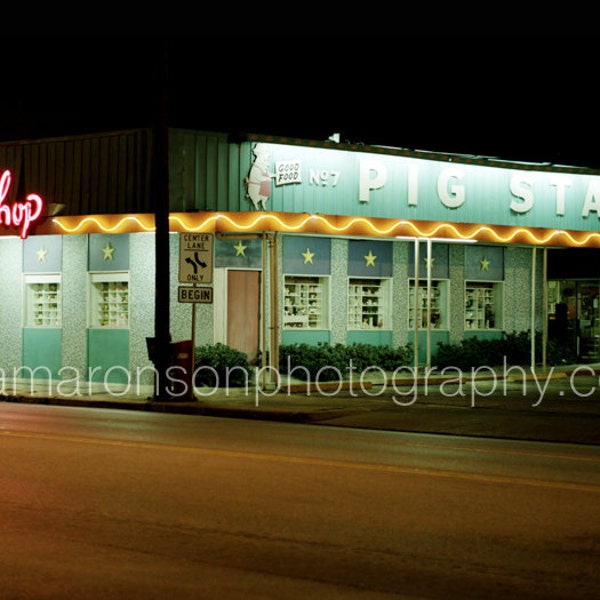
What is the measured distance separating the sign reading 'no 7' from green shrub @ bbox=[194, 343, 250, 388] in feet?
10.6

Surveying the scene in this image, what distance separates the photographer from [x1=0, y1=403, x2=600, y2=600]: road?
700 cm

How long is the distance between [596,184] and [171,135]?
11619mm

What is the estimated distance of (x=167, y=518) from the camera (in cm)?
890

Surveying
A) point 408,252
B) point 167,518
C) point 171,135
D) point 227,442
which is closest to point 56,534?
point 167,518

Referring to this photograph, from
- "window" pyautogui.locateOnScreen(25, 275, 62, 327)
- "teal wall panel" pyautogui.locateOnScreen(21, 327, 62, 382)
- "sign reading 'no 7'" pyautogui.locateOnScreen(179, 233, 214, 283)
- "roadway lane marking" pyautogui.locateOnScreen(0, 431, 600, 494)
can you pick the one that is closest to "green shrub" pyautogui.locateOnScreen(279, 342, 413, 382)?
"sign reading 'no 7'" pyautogui.locateOnScreen(179, 233, 214, 283)

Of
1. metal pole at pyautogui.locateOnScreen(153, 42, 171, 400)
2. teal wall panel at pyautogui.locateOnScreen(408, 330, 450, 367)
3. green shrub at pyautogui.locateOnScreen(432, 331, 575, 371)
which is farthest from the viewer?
teal wall panel at pyautogui.locateOnScreen(408, 330, 450, 367)

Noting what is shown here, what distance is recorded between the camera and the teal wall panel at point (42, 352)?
25.5 m

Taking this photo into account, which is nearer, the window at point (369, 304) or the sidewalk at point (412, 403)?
the sidewalk at point (412, 403)

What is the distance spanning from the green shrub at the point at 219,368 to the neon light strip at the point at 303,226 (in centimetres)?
267

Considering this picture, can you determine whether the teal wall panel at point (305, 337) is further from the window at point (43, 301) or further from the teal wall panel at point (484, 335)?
the window at point (43, 301)

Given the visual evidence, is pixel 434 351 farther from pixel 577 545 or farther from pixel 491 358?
pixel 577 545

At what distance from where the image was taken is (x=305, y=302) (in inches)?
997

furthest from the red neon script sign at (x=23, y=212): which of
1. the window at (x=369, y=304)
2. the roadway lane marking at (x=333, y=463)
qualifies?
the roadway lane marking at (x=333, y=463)

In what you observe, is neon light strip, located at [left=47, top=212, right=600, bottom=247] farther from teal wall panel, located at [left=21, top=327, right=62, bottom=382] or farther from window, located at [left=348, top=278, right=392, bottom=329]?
teal wall panel, located at [left=21, top=327, right=62, bottom=382]
